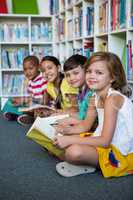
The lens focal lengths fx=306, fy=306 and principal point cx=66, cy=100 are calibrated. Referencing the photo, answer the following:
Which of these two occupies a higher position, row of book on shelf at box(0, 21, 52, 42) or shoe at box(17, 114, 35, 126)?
row of book on shelf at box(0, 21, 52, 42)

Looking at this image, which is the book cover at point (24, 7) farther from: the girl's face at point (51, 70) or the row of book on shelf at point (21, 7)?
the girl's face at point (51, 70)

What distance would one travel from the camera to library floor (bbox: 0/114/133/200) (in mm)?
1359

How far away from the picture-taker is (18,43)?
3.95m

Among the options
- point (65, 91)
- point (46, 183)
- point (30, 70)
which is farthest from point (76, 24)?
point (46, 183)

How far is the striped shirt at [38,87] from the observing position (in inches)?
117

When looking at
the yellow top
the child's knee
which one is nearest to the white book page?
the child's knee

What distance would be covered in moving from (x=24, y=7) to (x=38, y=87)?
1.46 meters

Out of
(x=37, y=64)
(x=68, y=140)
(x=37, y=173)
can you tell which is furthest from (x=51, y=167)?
(x=37, y=64)

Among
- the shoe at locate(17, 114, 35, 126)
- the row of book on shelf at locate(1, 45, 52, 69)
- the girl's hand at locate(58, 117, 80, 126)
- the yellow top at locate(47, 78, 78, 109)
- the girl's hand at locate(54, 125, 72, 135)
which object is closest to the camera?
the girl's hand at locate(54, 125, 72, 135)

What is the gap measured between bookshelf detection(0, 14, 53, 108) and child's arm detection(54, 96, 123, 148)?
8.16 ft

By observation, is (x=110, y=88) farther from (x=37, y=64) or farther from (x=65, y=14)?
(x=65, y=14)

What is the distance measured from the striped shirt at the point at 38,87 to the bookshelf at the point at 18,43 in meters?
0.98

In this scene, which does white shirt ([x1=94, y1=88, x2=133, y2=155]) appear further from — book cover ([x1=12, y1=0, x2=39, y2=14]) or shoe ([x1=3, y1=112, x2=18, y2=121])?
book cover ([x1=12, y1=0, x2=39, y2=14])

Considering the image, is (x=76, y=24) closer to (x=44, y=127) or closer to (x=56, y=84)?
(x=56, y=84)
